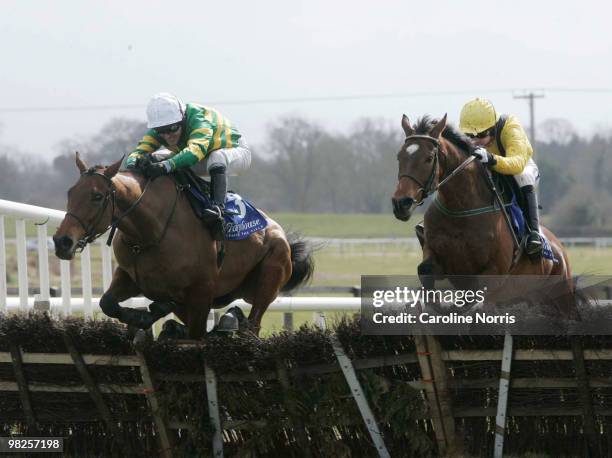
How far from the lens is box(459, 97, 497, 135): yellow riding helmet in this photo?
6449mm

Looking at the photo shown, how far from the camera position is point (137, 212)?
5668 mm

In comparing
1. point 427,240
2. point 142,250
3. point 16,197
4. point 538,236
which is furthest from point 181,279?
point 16,197

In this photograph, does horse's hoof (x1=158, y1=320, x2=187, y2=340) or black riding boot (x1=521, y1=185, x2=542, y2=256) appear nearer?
horse's hoof (x1=158, y1=320, x2=187, y2=340)

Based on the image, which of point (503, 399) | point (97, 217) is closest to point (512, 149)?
point (503, 399)

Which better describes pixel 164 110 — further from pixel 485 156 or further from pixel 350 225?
pixel 350 225

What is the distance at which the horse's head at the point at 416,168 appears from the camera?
543 cm

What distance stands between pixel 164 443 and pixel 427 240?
214 centimetres

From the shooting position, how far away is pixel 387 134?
57.5m

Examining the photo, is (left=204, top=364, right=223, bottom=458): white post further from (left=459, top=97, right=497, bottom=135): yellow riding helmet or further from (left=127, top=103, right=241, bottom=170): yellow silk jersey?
Result: (left=459, top=97, right=497, bottom=135): yellow riding helmet

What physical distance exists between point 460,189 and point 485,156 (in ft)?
0.88

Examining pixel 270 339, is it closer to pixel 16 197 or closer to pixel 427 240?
pixel 427 240

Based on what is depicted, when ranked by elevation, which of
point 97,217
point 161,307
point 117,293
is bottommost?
point 161,307

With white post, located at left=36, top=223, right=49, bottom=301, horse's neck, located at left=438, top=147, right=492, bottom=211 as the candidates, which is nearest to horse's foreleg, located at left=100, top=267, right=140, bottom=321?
white post, located at left=36, top=223, right=49, bottom=301

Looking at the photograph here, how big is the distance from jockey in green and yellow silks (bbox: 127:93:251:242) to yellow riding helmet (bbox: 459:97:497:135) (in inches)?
58.9
